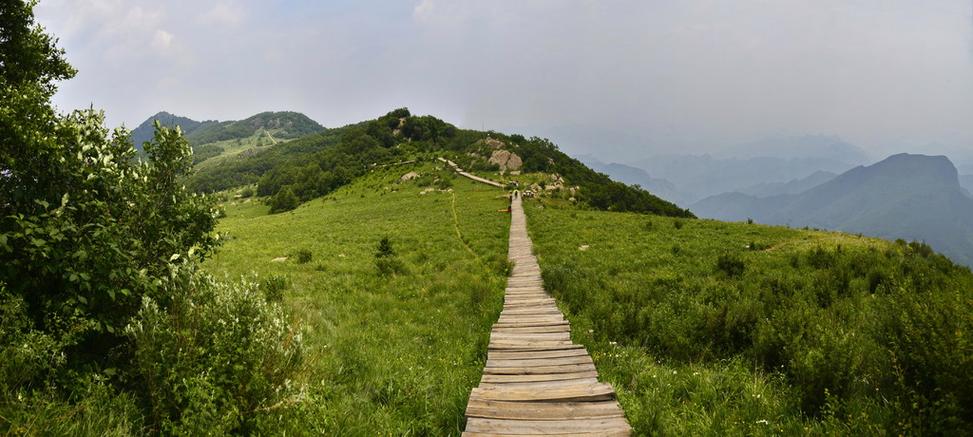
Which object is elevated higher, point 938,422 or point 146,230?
point 146,230

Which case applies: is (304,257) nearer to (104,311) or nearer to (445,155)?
(104,311)

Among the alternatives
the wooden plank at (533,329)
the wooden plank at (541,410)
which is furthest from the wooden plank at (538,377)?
the wooden plank at (533,329)

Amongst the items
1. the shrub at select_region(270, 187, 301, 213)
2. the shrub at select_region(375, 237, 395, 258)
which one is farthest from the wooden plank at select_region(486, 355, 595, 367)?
the shrub at select_region(270, 187, 301, 213)

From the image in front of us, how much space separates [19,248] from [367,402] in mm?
4697

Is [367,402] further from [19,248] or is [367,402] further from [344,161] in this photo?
[344,161]

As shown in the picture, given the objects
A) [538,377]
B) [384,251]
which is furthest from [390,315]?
[384,251]

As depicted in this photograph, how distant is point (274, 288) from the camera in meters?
13.4

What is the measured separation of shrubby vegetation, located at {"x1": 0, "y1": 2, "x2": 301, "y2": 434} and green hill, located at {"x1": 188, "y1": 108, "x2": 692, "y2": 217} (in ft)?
159

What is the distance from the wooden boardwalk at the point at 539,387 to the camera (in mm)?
5922

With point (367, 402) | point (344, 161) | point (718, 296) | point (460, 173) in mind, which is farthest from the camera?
point (344, 161)

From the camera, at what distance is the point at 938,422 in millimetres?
4570

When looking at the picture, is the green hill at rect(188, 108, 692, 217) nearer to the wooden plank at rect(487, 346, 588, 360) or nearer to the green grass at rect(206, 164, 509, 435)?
the green grass at rect(206, 164, 509, 435)

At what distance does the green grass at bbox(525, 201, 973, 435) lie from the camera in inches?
209

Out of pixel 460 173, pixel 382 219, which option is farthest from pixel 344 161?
pixel 382 219
